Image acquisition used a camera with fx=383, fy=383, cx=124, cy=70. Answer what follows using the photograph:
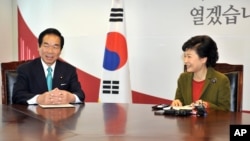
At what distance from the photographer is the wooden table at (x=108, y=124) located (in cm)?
169

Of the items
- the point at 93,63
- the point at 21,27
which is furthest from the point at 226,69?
the point at 21,27

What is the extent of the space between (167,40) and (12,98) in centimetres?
210

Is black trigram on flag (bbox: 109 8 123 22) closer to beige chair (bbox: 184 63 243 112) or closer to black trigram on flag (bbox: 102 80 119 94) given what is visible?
black trigram on flag (bbox: 102 80 119 94)

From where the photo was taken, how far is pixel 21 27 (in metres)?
5.29

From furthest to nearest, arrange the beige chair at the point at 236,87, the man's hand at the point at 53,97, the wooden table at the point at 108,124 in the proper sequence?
the beige chair at the point at 236,87, the man's hand at the point at 53,97, the wooden table at the point at 108,124

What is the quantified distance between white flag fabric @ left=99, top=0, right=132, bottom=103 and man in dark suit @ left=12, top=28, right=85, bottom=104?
119 cm

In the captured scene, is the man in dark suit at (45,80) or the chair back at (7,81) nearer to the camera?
the man in dark suit at (45,80)

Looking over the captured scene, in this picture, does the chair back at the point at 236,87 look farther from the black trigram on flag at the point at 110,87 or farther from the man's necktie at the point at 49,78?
the black trigram on flag at the point at 110,87

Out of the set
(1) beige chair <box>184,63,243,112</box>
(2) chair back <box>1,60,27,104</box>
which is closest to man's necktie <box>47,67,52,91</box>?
(2) chair back <box>1,60,27,104</box>

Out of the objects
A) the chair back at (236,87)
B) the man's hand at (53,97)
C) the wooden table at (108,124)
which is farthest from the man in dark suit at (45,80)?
the chair back at (236,87)

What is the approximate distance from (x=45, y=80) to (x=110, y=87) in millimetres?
1420

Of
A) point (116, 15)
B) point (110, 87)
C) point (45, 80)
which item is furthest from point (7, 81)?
point (116, 15)

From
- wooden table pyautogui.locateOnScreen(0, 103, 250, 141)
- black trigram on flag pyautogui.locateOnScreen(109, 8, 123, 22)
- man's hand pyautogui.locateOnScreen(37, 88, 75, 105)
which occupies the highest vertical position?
black trigram on flag pyautogui.locateOnScreen(109, 8, 123, 22)

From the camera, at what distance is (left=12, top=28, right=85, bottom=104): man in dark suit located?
270 cm
